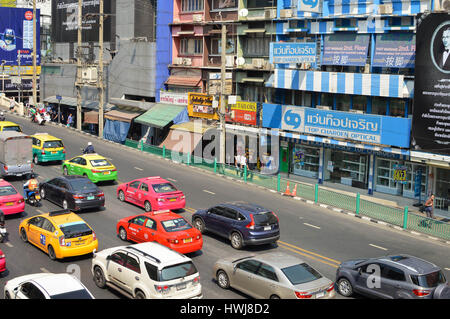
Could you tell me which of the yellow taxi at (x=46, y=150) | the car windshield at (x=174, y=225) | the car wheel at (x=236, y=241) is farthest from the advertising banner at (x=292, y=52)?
the car windshield at (x=174, y=225)

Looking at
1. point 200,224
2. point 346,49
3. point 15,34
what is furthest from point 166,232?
point 15,34

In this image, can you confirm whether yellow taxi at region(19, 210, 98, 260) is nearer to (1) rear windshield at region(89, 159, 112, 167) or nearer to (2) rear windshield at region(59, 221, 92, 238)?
(2) rear windshield at region(59, 221, 92, 238)

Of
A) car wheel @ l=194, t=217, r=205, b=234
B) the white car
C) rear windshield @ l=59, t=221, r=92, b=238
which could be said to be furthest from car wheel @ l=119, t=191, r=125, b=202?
the white car

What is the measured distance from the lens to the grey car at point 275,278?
51.1ft

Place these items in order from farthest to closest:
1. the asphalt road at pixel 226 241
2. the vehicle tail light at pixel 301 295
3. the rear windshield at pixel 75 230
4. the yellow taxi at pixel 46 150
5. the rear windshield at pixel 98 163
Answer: the yellow taxi at pixel 46 150 → the rear windshield at pixel 98 163 → the rear windshield at pixel 75 230 → the asphalt road at pixel 226 241 → the vehicle tail light at pixel 301 295

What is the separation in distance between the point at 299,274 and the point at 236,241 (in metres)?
6.34

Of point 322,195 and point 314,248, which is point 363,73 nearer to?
point 322,195

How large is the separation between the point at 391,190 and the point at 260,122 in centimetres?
1180

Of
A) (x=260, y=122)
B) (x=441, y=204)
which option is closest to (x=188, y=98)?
(x=260, y=122)

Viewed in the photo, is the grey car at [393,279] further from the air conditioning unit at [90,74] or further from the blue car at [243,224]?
the air conditioning unit at [90,74]

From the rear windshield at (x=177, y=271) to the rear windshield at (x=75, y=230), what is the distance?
5.74m

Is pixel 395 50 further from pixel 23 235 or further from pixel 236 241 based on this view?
pixel 23 235

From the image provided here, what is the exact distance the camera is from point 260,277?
16.4 m

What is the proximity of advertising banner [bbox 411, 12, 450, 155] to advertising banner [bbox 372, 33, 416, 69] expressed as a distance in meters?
1.69
